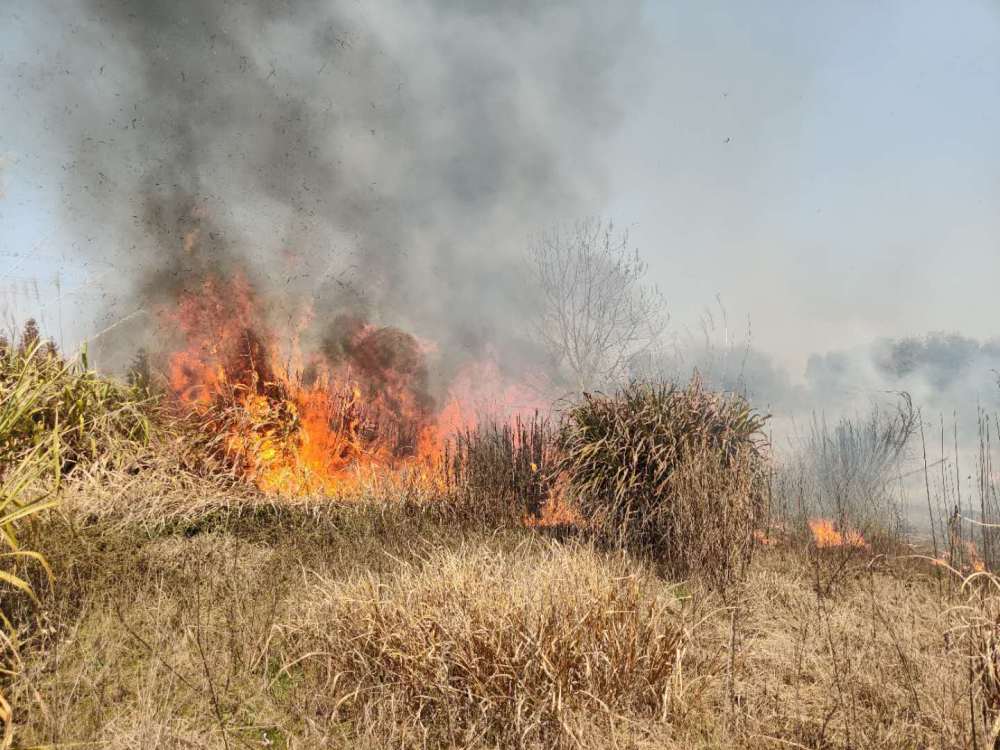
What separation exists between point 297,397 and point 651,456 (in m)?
5.79

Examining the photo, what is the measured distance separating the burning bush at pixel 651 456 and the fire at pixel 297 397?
3050 mm

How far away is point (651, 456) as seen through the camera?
18.2 feet

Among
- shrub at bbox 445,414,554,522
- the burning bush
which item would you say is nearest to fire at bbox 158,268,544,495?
shrub at bbox 445,414,554,522

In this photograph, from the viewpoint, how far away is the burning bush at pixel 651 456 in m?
5.30

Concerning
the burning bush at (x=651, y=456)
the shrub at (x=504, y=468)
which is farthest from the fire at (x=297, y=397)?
the burning bush at (x=651, y=456)

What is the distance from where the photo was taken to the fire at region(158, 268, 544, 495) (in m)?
8.44

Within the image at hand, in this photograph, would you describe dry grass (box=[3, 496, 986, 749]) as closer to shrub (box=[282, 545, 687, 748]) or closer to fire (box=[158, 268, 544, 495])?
shrub (box=[282, 545, 687, 748])

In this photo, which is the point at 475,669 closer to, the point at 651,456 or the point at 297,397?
the point at 651,456

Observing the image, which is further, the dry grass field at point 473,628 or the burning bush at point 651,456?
the burning bush at point 651,456

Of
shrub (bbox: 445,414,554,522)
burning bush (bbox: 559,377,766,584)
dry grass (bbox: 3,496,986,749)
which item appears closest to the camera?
dry grass (bbox: 3,496,986,749)

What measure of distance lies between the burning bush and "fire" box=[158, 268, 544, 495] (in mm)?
3050

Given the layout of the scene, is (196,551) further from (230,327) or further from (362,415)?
(230,327)

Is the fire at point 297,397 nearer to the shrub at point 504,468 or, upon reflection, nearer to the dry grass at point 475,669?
the shrub at point 504,468

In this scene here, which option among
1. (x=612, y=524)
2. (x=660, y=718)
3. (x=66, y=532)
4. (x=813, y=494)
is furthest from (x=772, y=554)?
(x=66, y=532)
